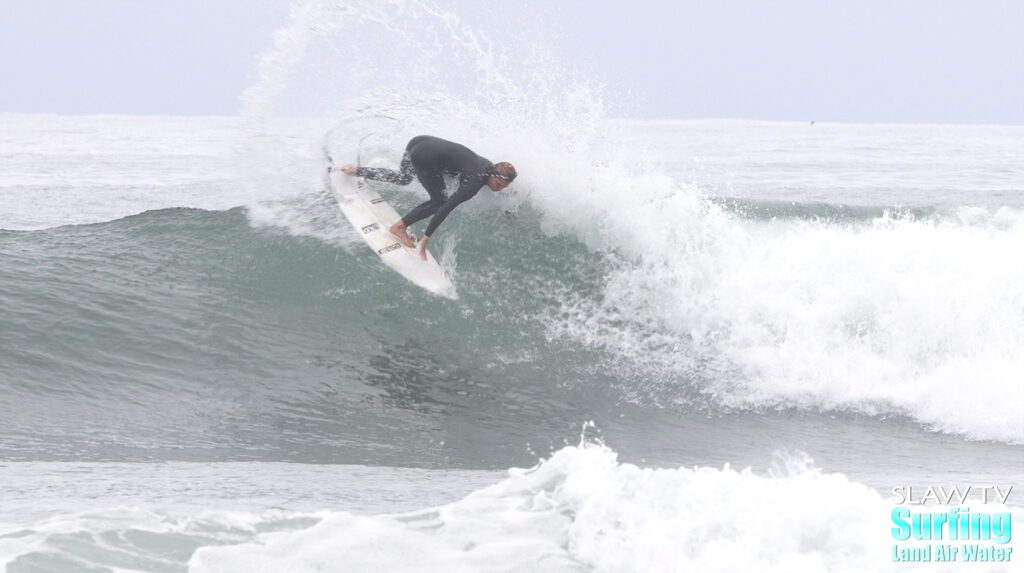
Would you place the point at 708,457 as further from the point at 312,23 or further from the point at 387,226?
the point at 312,23

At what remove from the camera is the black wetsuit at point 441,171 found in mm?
9508

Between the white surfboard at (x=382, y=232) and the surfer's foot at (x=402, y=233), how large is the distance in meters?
0.06

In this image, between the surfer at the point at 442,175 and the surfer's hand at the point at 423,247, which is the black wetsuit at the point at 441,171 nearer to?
the surfer at the point at 442,175

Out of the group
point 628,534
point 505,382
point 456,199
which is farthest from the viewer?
point 456,199

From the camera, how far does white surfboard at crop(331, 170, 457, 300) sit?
984 cm

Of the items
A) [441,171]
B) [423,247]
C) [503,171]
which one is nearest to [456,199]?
[441,171]

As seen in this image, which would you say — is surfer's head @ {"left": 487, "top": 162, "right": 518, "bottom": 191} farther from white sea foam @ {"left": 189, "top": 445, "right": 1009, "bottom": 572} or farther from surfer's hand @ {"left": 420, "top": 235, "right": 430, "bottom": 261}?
white sea foam @ {"left": 189, "top": 445, "right": 1009, "bottom": 572}

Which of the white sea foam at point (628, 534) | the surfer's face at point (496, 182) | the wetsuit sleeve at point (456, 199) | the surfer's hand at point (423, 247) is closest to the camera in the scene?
the white sea foam at point (628, 534)

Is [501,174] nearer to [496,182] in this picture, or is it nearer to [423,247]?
[496,182]

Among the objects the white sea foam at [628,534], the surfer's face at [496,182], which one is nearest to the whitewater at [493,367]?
the white sea foam at [628,534]

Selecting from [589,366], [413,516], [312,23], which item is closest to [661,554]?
[413,516]

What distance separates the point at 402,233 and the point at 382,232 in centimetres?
43

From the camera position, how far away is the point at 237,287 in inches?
396

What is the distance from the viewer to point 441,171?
31.9ft
